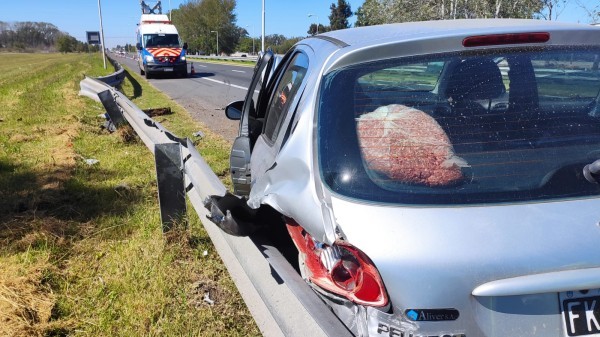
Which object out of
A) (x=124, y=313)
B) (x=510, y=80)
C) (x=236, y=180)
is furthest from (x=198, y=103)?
(x=510, y=80)

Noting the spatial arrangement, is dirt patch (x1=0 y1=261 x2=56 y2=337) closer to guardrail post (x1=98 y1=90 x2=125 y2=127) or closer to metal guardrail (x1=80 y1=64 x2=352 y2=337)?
metal guardrail (x1=80 y1=64 x2=352 y2=337)

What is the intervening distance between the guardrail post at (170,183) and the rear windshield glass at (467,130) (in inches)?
70.5

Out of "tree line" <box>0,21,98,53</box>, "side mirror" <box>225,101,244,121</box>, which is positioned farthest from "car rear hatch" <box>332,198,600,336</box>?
"tree line" <box>0,21,98,53</box>

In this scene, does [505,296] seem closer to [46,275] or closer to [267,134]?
[267,134]

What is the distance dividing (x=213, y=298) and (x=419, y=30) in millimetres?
2062

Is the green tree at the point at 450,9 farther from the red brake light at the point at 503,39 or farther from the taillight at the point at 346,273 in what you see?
the taillight at the point at 346,273

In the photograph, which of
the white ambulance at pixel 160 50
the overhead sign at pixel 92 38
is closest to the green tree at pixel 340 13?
the overhead sign at pixel 92 38

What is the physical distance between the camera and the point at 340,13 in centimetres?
9450

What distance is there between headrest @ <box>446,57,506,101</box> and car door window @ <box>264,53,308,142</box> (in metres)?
0.78

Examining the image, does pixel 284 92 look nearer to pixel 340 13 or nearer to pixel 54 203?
pixel 54 203

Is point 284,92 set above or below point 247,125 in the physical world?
above

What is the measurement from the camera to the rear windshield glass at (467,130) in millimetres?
1764

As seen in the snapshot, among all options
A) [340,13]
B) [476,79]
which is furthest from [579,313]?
[340,13]

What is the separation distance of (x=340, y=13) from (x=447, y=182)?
97765 millimetres
